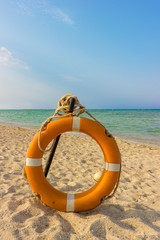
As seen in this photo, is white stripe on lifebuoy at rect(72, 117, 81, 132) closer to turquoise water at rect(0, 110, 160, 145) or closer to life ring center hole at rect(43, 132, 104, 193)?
life ring center hole at rect(43, 132, 104, 193)

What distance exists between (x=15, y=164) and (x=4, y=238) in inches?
70.6

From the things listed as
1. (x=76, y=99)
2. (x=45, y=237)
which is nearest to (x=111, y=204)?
(x=45, y=237)

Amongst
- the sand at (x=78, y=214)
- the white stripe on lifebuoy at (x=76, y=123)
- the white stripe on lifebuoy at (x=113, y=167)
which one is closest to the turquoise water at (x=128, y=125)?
the sand at (x=78, y=214)

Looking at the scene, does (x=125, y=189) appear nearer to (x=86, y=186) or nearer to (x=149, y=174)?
(x=86, y=186)

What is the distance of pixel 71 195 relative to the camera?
173 centimetres

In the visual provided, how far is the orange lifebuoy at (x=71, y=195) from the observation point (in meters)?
1.68

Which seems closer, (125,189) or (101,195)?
(101,195)

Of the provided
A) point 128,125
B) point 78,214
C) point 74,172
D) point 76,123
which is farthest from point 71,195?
point 128,125

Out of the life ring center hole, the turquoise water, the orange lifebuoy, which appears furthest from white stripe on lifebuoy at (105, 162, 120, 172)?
the turquoise water

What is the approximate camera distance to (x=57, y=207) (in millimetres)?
1669

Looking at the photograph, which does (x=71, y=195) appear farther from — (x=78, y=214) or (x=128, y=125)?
(x=128, y=125)

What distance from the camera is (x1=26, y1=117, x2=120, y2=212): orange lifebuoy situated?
1678 mm

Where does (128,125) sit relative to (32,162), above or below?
below

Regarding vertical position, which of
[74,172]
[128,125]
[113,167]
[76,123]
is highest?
[76,123]
